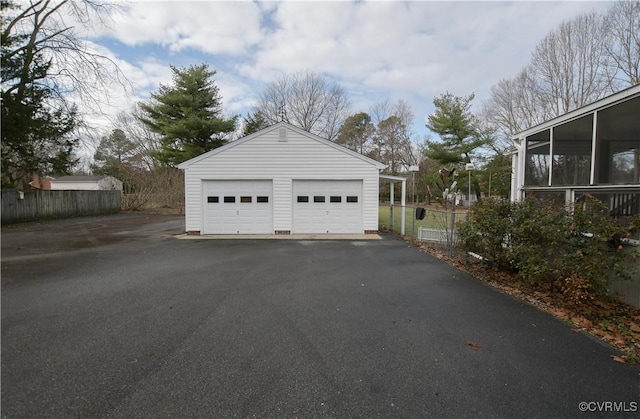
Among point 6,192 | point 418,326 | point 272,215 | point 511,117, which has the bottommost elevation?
point 418,326

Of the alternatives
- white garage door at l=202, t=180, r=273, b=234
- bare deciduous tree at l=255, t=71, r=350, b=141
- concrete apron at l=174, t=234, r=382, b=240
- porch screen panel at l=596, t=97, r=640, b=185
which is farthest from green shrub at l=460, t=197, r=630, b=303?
bare deciduous tree at l=255, t=71, r=350, b=141

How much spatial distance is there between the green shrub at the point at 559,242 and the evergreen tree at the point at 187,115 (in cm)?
2347

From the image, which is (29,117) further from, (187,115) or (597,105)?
(597,105)

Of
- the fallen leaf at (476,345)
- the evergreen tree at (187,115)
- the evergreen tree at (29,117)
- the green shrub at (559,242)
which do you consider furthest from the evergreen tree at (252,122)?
the fallen leaf at (476,345)

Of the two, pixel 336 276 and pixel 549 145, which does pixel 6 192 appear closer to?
pixel 336 276

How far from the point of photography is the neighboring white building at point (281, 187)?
1192cm

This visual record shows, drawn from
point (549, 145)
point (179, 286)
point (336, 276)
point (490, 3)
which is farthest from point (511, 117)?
point (179, 286)

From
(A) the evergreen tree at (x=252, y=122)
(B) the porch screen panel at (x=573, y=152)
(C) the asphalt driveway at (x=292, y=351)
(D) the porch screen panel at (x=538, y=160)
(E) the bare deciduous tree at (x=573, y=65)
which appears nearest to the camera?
(C) the asphalt driveway at (x=292, y=351)

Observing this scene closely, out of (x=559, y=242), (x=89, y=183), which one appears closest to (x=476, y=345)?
(x=559, y=242)

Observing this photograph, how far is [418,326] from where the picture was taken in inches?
147

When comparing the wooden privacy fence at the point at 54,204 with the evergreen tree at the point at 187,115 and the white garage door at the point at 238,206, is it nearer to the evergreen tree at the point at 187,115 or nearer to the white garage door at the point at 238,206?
the evergreen tree at the point at 187,115

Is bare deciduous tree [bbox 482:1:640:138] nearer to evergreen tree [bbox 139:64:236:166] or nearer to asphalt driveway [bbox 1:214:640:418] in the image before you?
asphalt driveway [bbox 1:214:640:418]

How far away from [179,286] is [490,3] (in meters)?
10.4

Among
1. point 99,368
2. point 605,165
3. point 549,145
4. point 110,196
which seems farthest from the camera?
point 110,196
